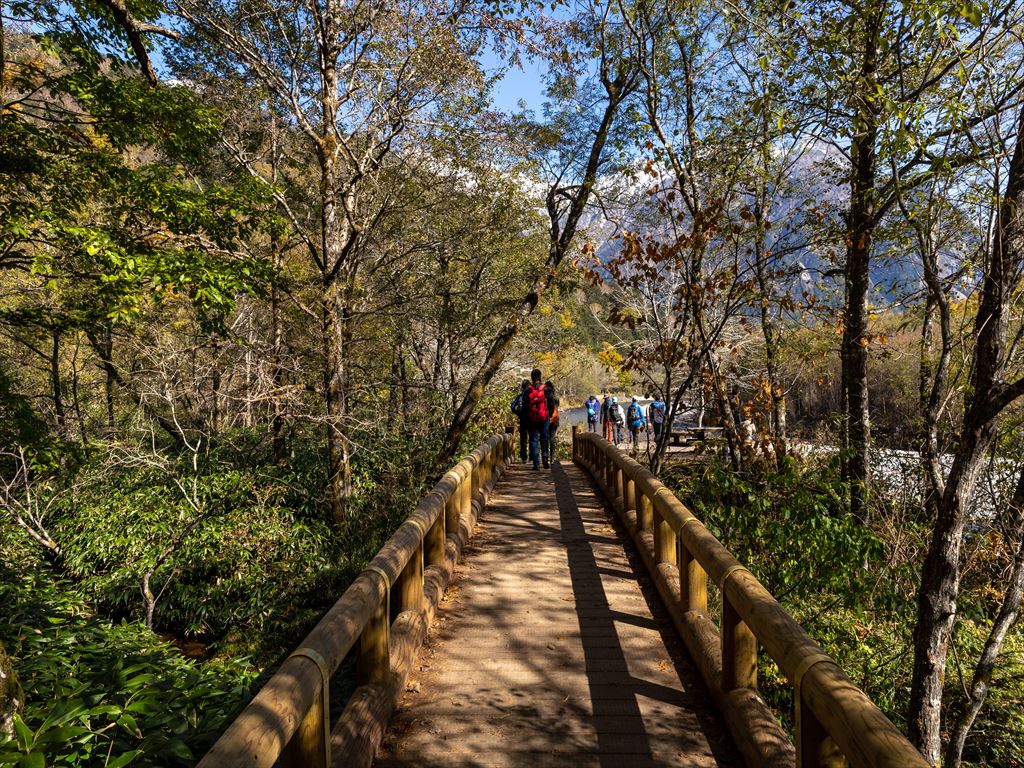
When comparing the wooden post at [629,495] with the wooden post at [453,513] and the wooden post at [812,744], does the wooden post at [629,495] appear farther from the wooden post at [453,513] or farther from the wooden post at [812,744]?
the wooden post at [812,744]

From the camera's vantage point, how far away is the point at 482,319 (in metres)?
16.8

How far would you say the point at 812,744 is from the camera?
92.2 inches

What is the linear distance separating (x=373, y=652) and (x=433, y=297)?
488 inches

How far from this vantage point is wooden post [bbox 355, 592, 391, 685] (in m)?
3.31

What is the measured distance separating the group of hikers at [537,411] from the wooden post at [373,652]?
7.50 m

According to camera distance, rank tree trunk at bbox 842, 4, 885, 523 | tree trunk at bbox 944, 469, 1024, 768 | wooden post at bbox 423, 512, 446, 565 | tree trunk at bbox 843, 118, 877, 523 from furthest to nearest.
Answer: tree trunk at bbox 843, 118, 877, 523, tree trunk at bbox 842, 4, 885, 523, wooden post at bbox 423, 512, 446, 565, tree trunk at bbox 944, 469, 1024, 768

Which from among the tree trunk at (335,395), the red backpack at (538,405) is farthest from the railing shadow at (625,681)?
the red backpack at (538,405)

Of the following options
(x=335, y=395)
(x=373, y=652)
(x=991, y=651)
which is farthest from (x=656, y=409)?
(x=373, y=652)

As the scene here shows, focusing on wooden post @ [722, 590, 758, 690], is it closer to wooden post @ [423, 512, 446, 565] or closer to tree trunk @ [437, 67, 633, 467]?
wooden post @ [423, 512, 446, 565]

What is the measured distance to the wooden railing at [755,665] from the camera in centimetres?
195

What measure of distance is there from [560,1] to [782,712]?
877 centimetres

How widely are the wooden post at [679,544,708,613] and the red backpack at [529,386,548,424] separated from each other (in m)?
7.05

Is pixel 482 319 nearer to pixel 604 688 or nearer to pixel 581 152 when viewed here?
pixel 581 152

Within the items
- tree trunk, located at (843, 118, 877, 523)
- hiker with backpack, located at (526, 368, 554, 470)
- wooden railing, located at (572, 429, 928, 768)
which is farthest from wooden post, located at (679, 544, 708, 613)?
hiker with backpack, located at (526, 368, 554, 470)
